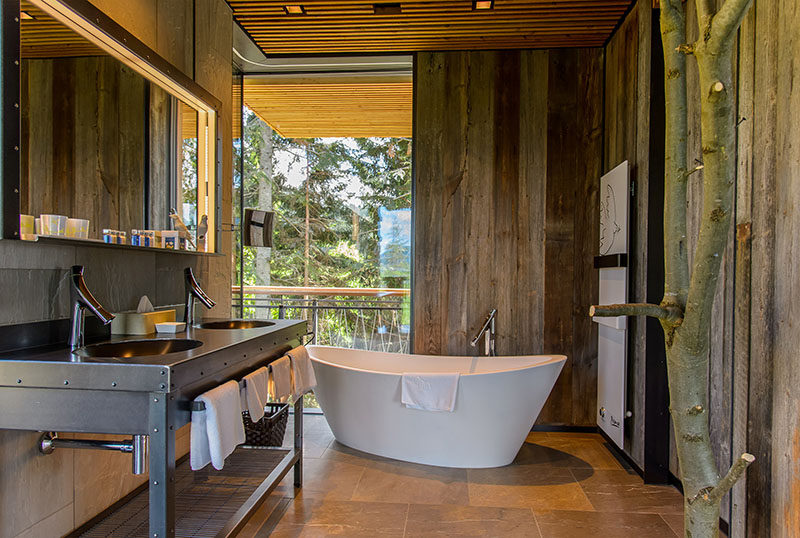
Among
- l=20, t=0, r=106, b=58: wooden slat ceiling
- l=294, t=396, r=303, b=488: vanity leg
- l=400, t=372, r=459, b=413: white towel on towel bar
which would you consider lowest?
l=294, t=396, r=303, b=488: vanity leg

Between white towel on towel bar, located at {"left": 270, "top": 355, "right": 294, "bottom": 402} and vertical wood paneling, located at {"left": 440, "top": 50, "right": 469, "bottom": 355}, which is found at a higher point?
vertical wood paneling, located at {"left": 440, "top": 50, "right": 469, "bottom": 355}

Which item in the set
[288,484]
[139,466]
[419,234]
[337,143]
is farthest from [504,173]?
[139,466]

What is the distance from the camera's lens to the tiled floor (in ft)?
7.30

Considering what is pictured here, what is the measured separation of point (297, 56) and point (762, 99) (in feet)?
10.2

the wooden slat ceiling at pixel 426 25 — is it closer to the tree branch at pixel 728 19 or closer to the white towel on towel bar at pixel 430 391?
the white towel on towel bar at pixel 430 391

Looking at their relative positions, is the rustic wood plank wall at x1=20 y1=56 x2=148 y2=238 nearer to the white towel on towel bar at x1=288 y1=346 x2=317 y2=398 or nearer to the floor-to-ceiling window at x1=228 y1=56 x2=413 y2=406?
the white towel on towel bar at x1=288 y1=346 x2=317 y2=398

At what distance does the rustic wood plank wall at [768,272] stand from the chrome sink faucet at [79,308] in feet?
6.43

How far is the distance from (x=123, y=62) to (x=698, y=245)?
223 cm

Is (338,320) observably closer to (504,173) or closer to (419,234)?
(419,234)

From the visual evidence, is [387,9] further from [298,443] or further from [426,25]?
[298,443]

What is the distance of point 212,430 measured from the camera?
1.46m

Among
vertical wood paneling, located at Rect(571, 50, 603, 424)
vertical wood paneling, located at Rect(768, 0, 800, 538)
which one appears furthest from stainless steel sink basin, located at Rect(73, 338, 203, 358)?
vertical wood paneling, located at Rect(571, 50, 603, 424)

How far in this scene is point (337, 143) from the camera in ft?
12.4

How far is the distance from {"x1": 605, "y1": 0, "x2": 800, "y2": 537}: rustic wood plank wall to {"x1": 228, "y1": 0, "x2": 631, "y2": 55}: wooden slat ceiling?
5.13 feet
